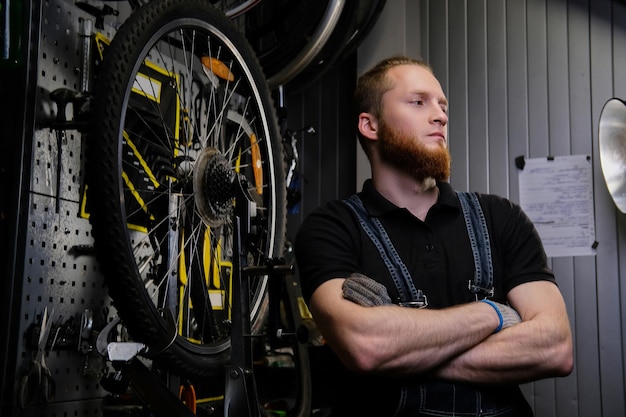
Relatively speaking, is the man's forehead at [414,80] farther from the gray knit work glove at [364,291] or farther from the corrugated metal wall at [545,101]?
the corrugated metal wall at [545,101]

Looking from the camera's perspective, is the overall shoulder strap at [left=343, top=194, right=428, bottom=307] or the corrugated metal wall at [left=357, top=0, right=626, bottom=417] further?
the corrugated metal wall at [left=357, top=0, right=626, bottom=417]

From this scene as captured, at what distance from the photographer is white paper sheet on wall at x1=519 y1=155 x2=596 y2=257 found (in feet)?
8.39

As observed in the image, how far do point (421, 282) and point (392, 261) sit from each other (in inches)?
3.1

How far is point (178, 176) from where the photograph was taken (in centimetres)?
184

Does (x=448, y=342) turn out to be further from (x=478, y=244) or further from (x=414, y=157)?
(x=414, y=157)

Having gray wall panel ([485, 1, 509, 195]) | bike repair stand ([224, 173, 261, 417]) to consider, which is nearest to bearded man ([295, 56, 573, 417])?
bike repair stand ([224, 173, 261, 417])

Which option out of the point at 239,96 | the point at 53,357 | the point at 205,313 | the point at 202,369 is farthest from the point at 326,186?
the point at 53,357

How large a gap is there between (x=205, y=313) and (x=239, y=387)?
55cm

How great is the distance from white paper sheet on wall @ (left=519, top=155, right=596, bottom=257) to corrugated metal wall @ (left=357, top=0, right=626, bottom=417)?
1.1 inches

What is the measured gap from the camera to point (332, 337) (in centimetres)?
143

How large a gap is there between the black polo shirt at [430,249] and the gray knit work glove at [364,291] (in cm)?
6

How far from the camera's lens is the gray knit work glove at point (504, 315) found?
1.43 m

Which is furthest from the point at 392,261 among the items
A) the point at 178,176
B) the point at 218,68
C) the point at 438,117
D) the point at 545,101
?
the point at 545,101

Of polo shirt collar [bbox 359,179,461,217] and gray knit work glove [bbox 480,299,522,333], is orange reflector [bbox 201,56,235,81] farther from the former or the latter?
gray knit work glove [bbox 480,299,522,333]
